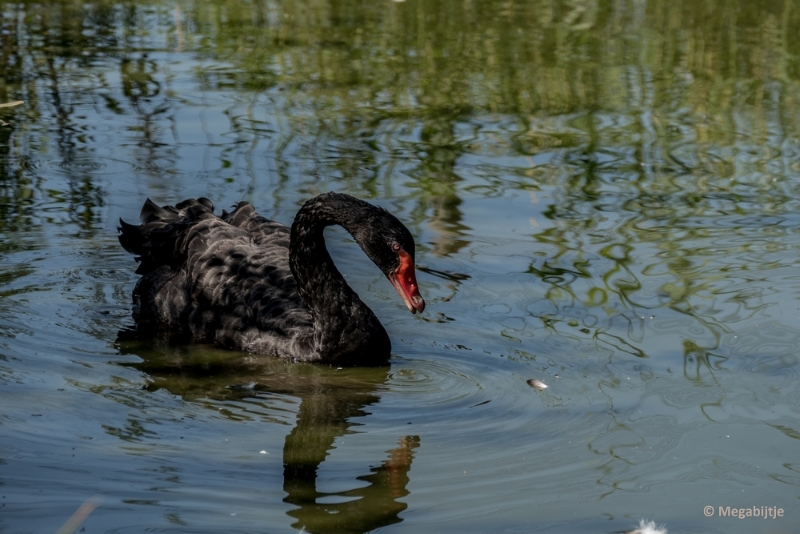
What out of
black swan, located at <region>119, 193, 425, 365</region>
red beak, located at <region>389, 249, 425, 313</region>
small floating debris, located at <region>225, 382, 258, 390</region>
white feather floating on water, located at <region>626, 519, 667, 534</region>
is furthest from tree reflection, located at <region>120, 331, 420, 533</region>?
white feather floating on water, located at <region>626, 519, 667, 534</region>

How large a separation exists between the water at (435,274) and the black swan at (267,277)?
170 mm

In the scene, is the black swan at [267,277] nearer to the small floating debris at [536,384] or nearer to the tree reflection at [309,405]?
the tree reflection at [309,405]

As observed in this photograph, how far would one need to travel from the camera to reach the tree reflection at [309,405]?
4.00 meters

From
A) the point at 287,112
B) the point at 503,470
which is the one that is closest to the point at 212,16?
the point at 287,112

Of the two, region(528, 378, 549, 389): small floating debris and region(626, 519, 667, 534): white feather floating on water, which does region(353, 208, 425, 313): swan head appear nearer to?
region(528, 378, 549, 389): small floating debris

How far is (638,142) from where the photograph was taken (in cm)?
886

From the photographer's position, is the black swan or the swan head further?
the black swan

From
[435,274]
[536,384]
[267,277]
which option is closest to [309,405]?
[536,384]

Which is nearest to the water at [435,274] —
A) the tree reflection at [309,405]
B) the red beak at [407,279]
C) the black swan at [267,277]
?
the tree reflection at [309,405]

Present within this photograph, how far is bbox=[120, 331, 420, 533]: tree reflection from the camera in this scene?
3998mm

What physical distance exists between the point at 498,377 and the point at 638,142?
13.5 feet

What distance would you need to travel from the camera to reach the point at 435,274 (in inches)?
257

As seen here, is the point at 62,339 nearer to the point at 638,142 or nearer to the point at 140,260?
the point at 140,260

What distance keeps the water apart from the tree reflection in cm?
2
